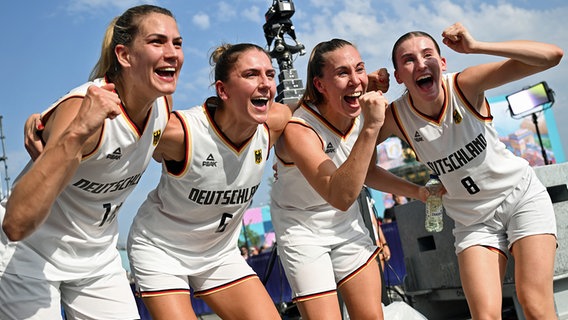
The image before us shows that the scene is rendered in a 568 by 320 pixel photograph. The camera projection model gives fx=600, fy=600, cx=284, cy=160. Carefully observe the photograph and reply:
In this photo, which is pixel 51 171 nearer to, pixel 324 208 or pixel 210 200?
pixel 210 200

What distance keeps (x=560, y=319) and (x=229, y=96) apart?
4.23 m

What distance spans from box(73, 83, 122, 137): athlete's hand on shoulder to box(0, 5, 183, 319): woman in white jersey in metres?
0.27

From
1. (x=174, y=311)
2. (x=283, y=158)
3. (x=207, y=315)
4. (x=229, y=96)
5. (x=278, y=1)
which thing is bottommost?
(x=207, y=315)

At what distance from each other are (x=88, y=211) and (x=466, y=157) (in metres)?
2.53

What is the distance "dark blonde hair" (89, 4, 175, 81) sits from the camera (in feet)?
11.2

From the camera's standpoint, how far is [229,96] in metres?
3.97

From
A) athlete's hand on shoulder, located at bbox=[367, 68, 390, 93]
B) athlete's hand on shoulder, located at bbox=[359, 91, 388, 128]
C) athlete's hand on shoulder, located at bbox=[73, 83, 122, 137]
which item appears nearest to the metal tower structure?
athlete's hand on shoulder, located at bbox=[367, 68, 390, 93]

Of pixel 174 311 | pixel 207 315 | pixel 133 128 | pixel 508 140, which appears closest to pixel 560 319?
pixel 174 311

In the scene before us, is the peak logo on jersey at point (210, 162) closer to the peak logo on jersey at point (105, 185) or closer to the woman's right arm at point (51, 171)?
the peak logo on jersey at point (105, 185)

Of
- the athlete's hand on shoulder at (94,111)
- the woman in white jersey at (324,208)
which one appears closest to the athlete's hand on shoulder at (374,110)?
the woman in white jersey at (324,208)

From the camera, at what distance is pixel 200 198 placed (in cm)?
385

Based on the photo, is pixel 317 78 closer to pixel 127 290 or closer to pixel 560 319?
pixel 127 290

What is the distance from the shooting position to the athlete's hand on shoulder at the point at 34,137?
308 centimetres

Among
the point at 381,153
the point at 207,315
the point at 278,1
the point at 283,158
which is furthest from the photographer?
the point at 381,153
